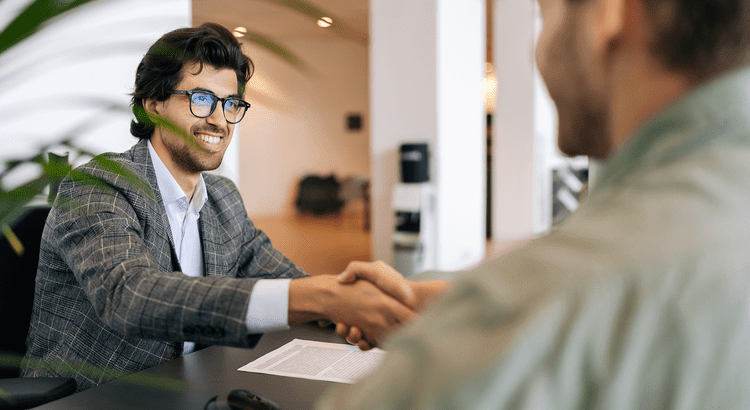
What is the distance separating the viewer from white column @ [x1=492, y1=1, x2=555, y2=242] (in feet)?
22.3

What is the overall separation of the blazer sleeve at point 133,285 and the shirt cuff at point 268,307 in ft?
0.04

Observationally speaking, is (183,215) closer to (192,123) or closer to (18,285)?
(192,123)

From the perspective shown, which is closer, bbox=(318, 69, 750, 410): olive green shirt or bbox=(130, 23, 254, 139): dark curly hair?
bbox=(318, 69, 750, 410): olive green shirt

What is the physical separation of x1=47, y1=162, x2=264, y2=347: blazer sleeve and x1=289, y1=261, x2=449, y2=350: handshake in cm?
11

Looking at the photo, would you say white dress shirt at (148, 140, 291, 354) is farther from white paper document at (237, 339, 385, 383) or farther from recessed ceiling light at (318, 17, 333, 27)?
recessed ceiling light at (318, 17, 333, 27)

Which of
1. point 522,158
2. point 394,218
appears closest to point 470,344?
point 394,218

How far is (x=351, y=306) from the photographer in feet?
3.48

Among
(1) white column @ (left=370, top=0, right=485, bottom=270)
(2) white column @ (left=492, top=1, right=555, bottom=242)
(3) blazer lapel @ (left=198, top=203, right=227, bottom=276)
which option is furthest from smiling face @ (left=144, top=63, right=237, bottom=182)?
(2) white column @ (left=492, top=1, right=555, bottom=242)

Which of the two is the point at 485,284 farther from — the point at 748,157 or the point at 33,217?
the point at 33,217

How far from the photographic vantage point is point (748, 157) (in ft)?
1.27

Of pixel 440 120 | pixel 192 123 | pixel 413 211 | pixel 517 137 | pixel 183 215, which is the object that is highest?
pixel 440 120

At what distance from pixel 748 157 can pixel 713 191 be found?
49 mm

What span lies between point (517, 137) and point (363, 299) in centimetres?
624

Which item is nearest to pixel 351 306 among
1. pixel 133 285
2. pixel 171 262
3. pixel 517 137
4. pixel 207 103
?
pixel 133 285
